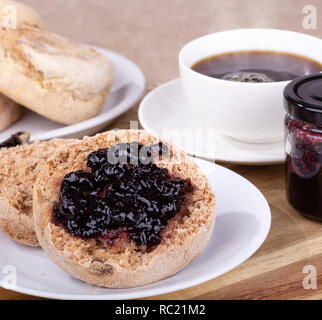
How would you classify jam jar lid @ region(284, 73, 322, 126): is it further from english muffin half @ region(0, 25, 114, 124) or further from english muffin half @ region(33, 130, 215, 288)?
english muffin half @ region(0, 25, 114, 124)

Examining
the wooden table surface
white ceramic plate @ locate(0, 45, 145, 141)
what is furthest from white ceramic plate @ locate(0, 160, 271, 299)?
the wooden table surface

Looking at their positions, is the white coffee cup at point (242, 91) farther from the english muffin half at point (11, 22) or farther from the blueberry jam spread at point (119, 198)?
the english muffin half at point (11, 22)

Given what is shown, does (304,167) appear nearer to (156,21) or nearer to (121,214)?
(121,214)

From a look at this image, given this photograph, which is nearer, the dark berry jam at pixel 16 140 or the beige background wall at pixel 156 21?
the dark berry jam at pixel 16 140

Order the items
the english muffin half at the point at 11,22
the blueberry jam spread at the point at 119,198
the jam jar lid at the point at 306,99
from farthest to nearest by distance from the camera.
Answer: the english muffin half at the point at 11,22
the jam jar lid at the point at 306,99
the blueberry jam spread at the point at 119,198

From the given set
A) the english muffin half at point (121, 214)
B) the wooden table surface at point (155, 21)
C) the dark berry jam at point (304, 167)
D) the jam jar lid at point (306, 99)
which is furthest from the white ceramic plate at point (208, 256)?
the wooden table surface at point (155, 21)
